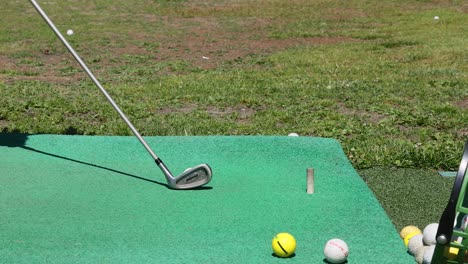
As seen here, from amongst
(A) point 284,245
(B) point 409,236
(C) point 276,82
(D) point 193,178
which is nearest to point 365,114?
(C) point 276,82

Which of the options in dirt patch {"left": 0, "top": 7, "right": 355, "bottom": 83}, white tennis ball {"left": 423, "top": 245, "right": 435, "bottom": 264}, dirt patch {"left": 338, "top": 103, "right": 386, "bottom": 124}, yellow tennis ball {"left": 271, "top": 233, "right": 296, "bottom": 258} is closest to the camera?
white tennis ball {"left": 423, "top": 245, "right": 435, "bottom": 264}

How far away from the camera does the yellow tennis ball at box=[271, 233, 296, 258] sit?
13.9ft

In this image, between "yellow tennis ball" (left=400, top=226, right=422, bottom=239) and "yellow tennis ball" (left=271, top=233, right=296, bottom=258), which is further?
"yellow tennis ball" (left=400, top=226, right=422, bottom=239)

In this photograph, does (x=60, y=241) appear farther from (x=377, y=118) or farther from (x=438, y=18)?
(x=438, y=18)

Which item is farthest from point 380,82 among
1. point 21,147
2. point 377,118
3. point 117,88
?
point 21,147

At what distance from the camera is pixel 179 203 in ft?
17.5

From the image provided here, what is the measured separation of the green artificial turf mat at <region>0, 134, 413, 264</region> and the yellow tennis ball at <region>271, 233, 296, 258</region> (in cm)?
4

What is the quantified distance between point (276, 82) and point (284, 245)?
21.9 feet

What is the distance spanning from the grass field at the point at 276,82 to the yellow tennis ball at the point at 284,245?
4.24ft

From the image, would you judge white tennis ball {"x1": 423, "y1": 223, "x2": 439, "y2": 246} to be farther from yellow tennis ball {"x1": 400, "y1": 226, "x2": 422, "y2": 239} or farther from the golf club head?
the golf club head

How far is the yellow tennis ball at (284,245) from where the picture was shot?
13.9ft

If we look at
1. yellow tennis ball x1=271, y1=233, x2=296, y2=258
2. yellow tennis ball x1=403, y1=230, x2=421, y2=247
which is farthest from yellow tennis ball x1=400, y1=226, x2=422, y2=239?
yellow tennis ball x1=271, y1=233, x2=296, y2=258

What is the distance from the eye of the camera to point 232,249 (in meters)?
4.43

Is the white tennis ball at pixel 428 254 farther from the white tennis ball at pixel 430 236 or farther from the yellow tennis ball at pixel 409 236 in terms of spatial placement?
the yellow tennis ball at pixel 409 236
